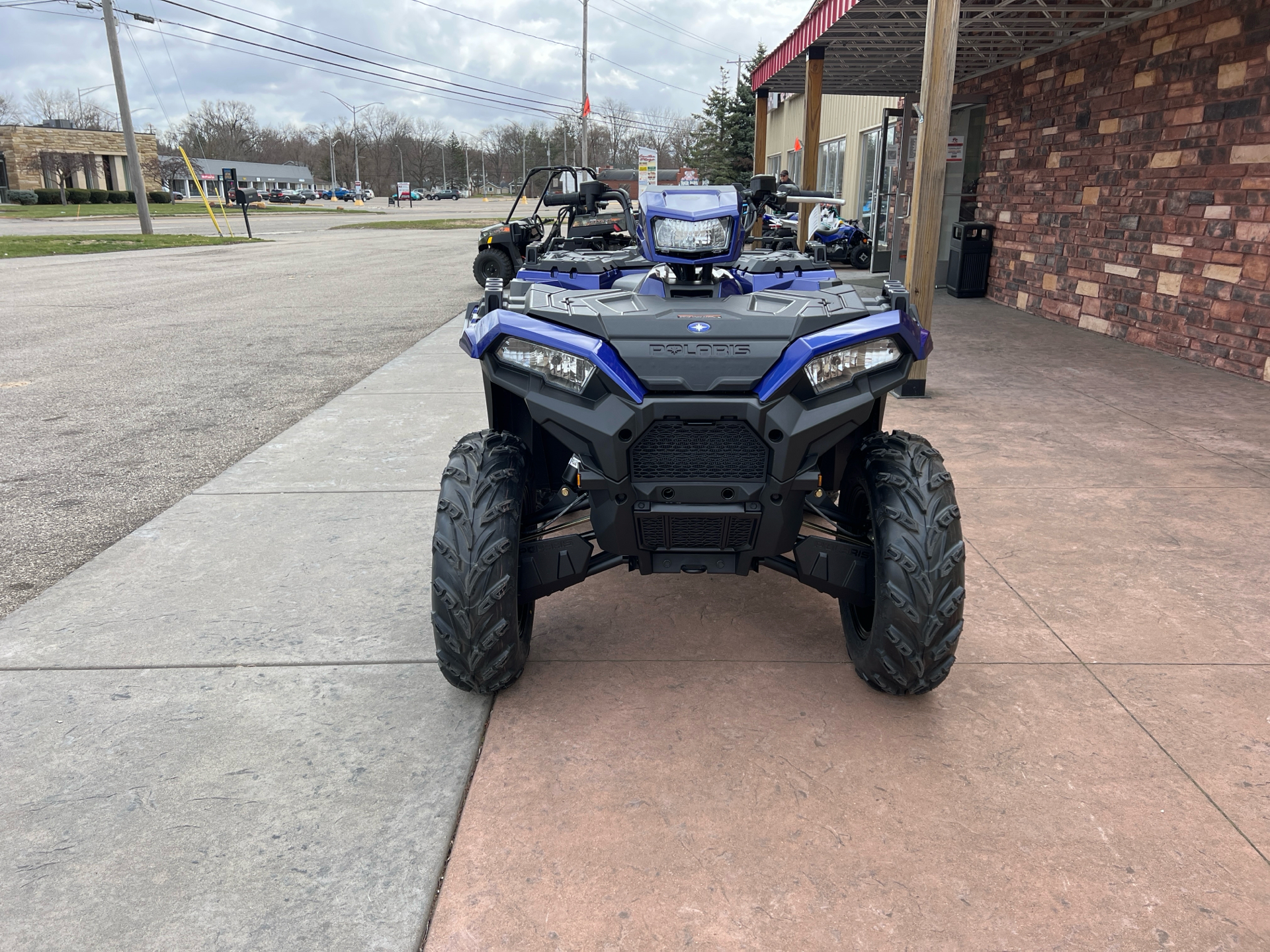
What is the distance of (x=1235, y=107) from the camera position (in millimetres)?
7523

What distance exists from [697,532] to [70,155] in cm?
8224

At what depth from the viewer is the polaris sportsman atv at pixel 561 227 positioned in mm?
4246

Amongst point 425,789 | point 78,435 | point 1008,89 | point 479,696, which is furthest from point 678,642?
point 1008,89

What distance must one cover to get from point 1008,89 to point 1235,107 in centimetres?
487

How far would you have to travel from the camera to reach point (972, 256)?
1257 cm

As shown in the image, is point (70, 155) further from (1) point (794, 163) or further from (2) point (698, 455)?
(2) point (698, 455)

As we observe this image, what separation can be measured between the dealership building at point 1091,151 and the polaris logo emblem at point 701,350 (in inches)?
183

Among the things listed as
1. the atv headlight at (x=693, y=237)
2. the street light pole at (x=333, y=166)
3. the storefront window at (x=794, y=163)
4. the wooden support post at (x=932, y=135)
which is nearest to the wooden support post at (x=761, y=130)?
the wooden support post at (x=932, y=135)

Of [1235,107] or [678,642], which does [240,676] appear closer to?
[678,642]

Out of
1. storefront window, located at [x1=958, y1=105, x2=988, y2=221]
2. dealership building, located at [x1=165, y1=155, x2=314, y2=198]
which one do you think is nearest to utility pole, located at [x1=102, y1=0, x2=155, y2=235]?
storefront window, located at [x1=958, y1=105, x2=988, y2=221]

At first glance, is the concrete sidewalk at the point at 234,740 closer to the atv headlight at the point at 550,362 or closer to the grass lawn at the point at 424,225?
the atv headlight at the point at 550,362

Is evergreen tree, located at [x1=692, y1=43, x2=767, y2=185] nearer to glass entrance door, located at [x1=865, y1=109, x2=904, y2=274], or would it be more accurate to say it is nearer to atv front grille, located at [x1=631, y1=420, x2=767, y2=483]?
glass entrance door, located at [x1=865, y1=109, x2=904, y2=274]

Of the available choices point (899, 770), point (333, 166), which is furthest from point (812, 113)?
point (333, 166)

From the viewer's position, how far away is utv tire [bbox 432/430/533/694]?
2578 mm
